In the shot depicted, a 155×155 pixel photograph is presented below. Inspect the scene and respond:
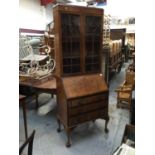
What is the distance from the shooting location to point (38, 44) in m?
6.75

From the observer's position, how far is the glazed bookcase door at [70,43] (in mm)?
2777

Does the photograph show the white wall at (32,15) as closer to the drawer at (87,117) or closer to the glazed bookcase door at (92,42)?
the glazed bookcase door at (92,42)

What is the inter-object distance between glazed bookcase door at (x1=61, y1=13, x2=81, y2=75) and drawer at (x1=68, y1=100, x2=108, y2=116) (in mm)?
533

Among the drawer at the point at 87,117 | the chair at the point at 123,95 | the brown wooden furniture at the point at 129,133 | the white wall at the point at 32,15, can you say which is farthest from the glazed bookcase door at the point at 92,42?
the white wall at the point at 32,15

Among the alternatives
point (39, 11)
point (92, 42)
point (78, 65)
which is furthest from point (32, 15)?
point (78, 65)

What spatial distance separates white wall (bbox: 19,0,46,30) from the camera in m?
7.71

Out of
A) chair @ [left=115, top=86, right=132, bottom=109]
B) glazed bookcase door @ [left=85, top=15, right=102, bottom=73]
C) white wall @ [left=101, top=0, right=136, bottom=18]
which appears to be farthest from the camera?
white wall @ [left=101, top=0, right=136, bottom=18]

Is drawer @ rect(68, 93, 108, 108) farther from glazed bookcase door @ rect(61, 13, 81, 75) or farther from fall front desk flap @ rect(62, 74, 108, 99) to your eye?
glazed bookcase door @ rect(61, 13, 81, 75)

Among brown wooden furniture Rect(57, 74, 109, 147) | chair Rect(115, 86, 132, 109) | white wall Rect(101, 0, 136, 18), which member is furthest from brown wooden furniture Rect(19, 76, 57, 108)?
white wall Rect(101, 0, 136, 18)

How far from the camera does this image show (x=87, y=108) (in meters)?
2.89

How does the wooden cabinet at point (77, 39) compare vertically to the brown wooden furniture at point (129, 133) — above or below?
above
